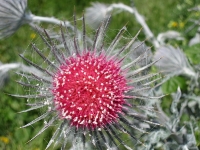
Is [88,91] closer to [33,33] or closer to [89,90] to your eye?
[89,90]

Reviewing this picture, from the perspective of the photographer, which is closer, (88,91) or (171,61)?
(88,91)

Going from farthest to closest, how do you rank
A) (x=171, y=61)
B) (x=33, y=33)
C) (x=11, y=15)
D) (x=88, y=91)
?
(x=33, y=33) → (x=171, y=61) → (x=11, y=15) → (x=88, y=91)

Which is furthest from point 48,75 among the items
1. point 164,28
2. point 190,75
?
point 164,28

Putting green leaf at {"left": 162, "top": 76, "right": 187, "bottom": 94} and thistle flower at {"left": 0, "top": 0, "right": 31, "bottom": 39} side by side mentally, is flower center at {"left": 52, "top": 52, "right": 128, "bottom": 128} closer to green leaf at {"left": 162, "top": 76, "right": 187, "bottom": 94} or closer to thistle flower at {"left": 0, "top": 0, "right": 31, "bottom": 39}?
thistle flower at {"left": 0, "top": 0, "right": 31, "bottom": 39}

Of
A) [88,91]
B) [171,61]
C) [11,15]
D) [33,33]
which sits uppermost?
[33,33]

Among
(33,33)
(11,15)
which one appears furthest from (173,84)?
(33,33)

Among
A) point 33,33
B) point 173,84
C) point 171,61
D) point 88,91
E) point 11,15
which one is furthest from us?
point 33,33

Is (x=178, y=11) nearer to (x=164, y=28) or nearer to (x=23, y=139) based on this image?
(x=164, y=28)

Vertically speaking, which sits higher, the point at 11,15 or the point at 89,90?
the point at 11,15
